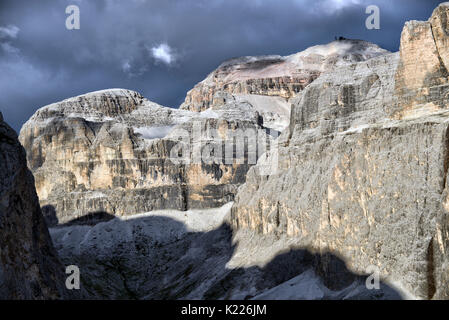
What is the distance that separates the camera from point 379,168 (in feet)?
218

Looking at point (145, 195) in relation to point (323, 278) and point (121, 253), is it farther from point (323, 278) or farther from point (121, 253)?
point (323, 278)

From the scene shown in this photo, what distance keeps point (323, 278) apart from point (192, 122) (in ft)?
249

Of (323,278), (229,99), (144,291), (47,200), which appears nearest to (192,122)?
(229,99)

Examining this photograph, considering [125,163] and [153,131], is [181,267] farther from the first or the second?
[153,131]

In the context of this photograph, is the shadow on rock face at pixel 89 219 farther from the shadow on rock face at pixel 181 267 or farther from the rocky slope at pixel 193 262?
the rocky slope at pixel 193 262

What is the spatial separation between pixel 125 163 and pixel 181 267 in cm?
3451

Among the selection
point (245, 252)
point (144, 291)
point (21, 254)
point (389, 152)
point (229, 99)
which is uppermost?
point (229, 99)

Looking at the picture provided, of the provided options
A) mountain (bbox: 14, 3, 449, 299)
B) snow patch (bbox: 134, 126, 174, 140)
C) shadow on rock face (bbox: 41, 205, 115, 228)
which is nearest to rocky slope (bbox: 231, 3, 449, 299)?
mountain (bbox: 14, 3, 449, 299)

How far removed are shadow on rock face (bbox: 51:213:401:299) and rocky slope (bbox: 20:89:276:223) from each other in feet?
18.6

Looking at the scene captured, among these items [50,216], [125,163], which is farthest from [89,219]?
[125,163]

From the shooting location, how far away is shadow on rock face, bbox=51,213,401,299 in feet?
233

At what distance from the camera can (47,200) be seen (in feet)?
444

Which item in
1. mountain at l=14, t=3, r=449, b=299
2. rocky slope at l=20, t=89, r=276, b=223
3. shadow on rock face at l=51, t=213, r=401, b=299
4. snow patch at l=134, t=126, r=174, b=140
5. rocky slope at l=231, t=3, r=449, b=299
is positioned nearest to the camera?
rocky slope at l=231, t=3, r=449, b=299

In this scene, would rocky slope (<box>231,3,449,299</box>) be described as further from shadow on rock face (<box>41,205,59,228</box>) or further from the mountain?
shadow on rock face (<box>41,205,59,228</box>)
